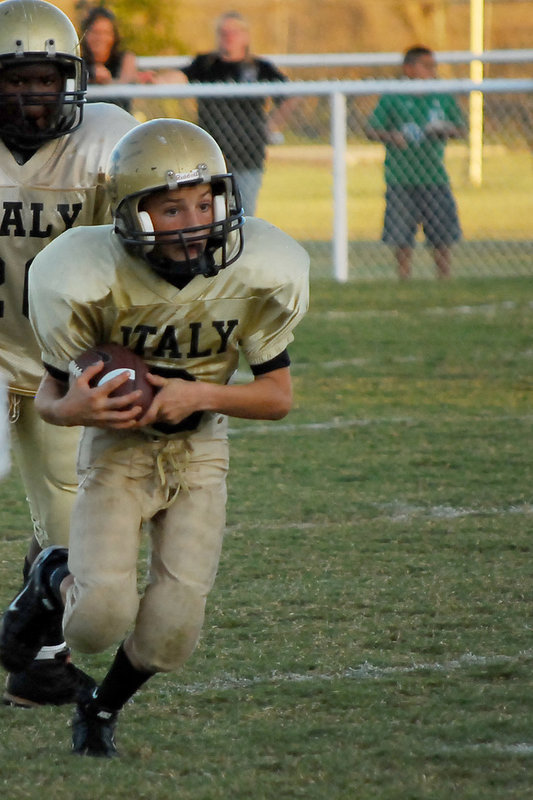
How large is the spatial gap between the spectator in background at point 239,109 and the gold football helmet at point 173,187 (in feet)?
23.5

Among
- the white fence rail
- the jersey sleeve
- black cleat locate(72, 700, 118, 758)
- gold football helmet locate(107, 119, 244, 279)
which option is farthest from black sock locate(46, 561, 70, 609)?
the white fence rail

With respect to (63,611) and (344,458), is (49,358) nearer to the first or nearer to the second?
(63,611)

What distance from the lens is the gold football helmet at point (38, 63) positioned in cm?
337

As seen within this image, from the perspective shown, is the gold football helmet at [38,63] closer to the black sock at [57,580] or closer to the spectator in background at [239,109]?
the black sock at [57,580]

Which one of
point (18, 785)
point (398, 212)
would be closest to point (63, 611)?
point (18, 785)

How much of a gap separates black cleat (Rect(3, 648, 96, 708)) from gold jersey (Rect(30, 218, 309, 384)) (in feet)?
2.57

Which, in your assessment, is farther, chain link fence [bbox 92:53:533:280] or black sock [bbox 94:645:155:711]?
chain link fence [bbox 92:53:533:280]

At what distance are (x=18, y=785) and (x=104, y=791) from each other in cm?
17

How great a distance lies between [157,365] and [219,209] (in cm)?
36

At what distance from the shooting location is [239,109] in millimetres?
10562

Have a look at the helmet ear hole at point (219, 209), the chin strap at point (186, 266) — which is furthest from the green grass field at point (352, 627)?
the helmet ear hole at point (219, 209)

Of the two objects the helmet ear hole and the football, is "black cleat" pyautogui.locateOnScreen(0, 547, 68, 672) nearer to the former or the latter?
the football

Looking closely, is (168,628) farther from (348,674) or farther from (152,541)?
(348,674)

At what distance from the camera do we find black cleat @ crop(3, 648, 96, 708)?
3.34m
